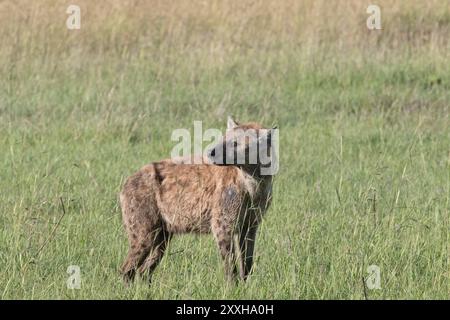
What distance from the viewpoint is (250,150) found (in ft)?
19.9

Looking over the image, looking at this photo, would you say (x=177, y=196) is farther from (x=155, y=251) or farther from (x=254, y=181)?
(x=254, y=181)

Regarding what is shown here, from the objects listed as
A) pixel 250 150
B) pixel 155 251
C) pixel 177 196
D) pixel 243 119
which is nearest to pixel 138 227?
pixel 155 251

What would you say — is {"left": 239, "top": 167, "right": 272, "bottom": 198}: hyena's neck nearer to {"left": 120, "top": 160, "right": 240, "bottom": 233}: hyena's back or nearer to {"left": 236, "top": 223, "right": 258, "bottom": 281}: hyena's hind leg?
{"left": 120, "top": 160, "right": 240, "bottom": 233}: hyena's back

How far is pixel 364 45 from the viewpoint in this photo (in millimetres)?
11922

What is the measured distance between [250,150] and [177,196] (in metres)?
0.45

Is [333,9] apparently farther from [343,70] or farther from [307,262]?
[307,262]

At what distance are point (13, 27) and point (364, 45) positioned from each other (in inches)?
138

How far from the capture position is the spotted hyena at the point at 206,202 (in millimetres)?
6016

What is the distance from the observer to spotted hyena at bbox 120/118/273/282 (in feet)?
19.7

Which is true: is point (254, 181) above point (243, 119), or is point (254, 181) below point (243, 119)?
above

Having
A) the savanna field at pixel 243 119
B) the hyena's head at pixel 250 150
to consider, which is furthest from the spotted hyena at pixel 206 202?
the savanna field at pixel 243 119

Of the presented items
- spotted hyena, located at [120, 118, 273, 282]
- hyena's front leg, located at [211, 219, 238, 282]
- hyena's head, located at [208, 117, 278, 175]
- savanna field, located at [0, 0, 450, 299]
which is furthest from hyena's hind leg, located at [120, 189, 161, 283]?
hyena's head, located at [208, 117, 278, 175]

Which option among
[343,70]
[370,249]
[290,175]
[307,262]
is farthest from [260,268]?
[343,70]

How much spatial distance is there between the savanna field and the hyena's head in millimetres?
385
